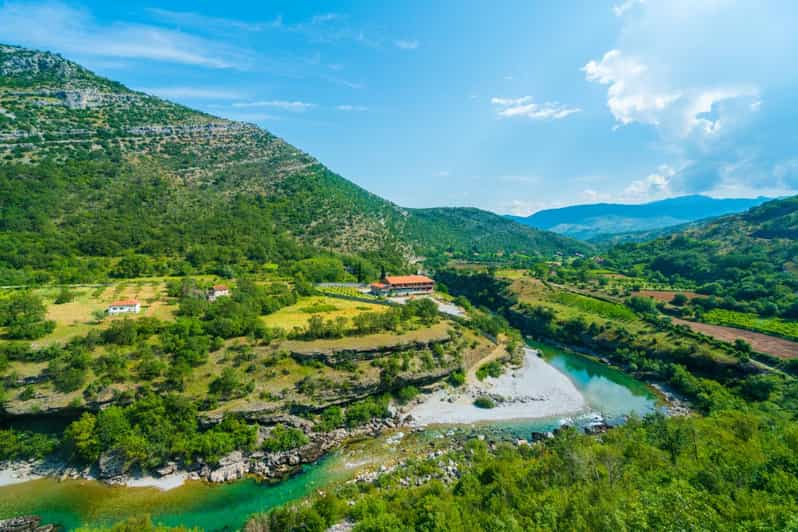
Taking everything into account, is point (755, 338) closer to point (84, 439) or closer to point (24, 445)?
point (84, 439)

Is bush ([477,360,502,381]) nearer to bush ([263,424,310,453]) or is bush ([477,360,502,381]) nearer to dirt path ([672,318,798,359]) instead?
bush ([263,424,310,453])

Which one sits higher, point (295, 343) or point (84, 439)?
point (295, 343)

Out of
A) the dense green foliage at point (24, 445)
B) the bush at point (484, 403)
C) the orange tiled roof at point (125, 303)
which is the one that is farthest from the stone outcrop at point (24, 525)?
the bush at point (484, 403)

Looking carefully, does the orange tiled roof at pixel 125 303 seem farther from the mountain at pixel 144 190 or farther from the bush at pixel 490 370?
the bush at pixel 490 370

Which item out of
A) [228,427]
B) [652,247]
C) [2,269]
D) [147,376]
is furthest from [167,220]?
[652,247]

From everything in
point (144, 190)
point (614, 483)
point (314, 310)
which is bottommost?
point (614, 483)

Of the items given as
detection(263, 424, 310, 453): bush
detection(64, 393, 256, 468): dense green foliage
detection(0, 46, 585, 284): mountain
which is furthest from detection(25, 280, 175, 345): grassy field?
detection(263, 424, 310, 453): bush

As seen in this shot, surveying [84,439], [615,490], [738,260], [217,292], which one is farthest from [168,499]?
[738,260]
